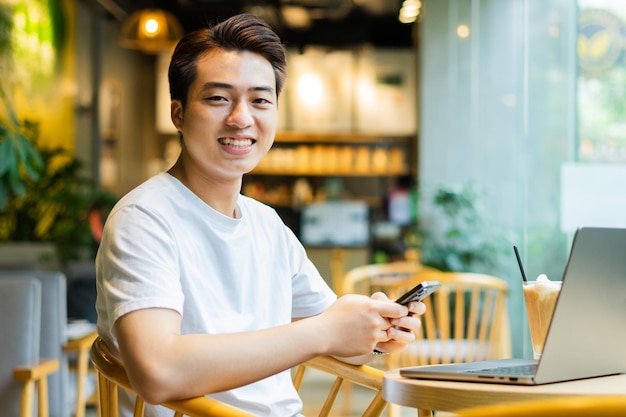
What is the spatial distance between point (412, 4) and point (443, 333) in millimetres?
4281

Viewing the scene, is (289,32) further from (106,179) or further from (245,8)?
(106,179)

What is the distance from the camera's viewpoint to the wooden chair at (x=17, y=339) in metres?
3.14

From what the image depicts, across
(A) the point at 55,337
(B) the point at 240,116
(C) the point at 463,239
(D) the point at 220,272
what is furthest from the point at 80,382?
(C) the point at 463,239

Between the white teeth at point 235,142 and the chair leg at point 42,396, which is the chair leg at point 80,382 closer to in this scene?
the chair leg at point 42,396

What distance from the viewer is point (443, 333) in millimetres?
3322

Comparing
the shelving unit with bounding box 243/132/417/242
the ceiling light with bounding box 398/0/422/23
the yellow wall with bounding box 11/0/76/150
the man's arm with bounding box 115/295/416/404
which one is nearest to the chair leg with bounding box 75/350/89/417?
the man's arm with bounding box 115/295/416/404

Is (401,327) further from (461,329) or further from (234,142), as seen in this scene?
(461,329)

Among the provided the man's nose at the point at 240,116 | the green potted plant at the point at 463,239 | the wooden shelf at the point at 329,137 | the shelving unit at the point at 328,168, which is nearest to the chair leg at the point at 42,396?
the man's nose at the point at 240,116

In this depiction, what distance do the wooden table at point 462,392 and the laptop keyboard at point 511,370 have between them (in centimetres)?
5

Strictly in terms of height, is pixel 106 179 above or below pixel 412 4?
below

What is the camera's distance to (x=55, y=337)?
11.9 ft

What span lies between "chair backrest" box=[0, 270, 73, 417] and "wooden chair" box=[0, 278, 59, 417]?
314 millimetres

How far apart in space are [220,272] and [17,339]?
→ 6.14 ft

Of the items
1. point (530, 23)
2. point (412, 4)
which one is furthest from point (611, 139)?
point (412, 4)
